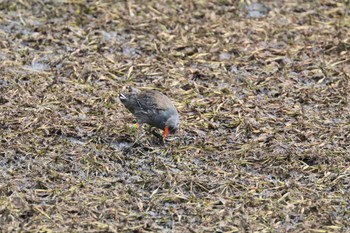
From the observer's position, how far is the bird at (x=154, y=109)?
9680mm

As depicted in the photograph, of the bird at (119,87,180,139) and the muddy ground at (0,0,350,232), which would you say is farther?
the bird at (119,87,180,139)

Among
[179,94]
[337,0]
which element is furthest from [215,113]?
[337,0]

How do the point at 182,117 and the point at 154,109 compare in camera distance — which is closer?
the point at 154,109

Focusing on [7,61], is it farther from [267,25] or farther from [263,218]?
[263,218]

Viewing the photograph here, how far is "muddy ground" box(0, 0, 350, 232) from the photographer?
28.0 feet

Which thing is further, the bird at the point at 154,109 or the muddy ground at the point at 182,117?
the bird at the point at 154,109

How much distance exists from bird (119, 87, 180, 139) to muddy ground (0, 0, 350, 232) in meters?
0.21

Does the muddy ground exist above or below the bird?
below

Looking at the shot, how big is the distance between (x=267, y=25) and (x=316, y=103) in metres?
1.98

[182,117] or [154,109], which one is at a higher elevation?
[154,109]

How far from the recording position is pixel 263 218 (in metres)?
8.41

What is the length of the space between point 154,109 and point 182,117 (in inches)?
28.7

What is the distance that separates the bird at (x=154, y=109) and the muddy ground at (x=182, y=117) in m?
0.21

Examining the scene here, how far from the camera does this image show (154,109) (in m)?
9.70
